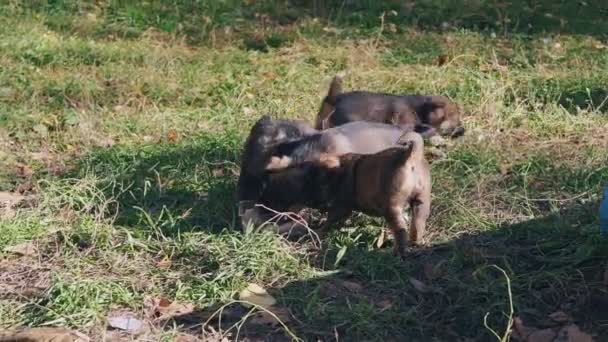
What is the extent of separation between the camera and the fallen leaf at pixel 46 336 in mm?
4230

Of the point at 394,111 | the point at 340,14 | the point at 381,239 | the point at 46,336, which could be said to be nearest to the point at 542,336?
the point at 381,239

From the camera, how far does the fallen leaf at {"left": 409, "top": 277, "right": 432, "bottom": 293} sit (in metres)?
4.67

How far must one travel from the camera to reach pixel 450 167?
611 cm

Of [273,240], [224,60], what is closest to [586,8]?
[224,60]

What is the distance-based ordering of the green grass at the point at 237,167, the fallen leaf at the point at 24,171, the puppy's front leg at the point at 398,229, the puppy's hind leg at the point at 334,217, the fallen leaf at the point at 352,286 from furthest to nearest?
the fallen leaf at the point at 24,171 < the puppy's hind leg at the point at 334,217 < the puppy's front leg at the point at 398,229 < the fallen leaf at the point at 352,286 < the green grass at the point at 237,167

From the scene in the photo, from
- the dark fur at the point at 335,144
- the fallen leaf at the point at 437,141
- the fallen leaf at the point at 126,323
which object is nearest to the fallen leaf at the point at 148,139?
the dark fur at the point at 335,144

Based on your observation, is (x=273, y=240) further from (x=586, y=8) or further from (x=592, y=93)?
(x=586, y=8)

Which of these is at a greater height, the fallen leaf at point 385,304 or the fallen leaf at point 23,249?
A: the fallen leaf at point 385,304

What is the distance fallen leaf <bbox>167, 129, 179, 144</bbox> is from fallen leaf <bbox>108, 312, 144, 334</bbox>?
7.71ft

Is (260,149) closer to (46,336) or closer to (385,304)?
(385,304)

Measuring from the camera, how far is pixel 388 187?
16.5 feet

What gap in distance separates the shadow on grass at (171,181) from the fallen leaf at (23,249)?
49 cm

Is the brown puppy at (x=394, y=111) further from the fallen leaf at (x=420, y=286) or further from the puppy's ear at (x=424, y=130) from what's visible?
the fallen leaf at (x=420, y=286)

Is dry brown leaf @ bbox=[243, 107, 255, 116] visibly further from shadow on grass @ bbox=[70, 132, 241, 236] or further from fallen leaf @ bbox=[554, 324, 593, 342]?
fallen leaf @ bbox=[554, 324, 593, 342]
